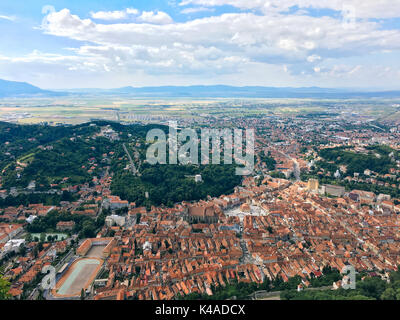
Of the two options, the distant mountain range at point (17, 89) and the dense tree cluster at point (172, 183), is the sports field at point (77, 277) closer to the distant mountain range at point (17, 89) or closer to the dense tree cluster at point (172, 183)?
the dense tree cluster at point (172, 183)

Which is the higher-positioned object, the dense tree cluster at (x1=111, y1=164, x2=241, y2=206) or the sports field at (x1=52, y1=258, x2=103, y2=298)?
the dense tree cluster at (x1=111, y1=164, x2=241, y2=206)

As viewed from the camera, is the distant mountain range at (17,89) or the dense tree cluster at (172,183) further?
the distant mountain range at (17,89)

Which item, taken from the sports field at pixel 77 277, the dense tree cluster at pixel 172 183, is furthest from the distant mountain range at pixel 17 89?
the sports field at pixel 77 277

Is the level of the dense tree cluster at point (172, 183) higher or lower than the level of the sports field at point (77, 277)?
higher

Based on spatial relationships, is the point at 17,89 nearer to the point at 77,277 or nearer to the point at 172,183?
the point at 172,183

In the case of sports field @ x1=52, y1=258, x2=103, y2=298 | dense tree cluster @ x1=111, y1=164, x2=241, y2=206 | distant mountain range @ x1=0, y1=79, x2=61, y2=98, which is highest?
distant mountain range @ x1=0, y1=79, x2=61, y2=98

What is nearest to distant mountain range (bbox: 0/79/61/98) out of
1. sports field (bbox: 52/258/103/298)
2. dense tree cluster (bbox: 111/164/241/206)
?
dense tree cluster (bbox: 111/164/241/206)

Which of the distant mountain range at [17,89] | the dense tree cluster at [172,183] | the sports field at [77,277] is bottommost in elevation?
the sports field at [77,277]

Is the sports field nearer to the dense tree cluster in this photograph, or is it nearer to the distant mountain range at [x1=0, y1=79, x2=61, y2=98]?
the dense tree cluster

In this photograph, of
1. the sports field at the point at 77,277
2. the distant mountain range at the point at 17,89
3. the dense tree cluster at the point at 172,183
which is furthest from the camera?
the distant mountain range at the point at 17,89

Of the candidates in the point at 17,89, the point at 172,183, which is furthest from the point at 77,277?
the point at 17,89
